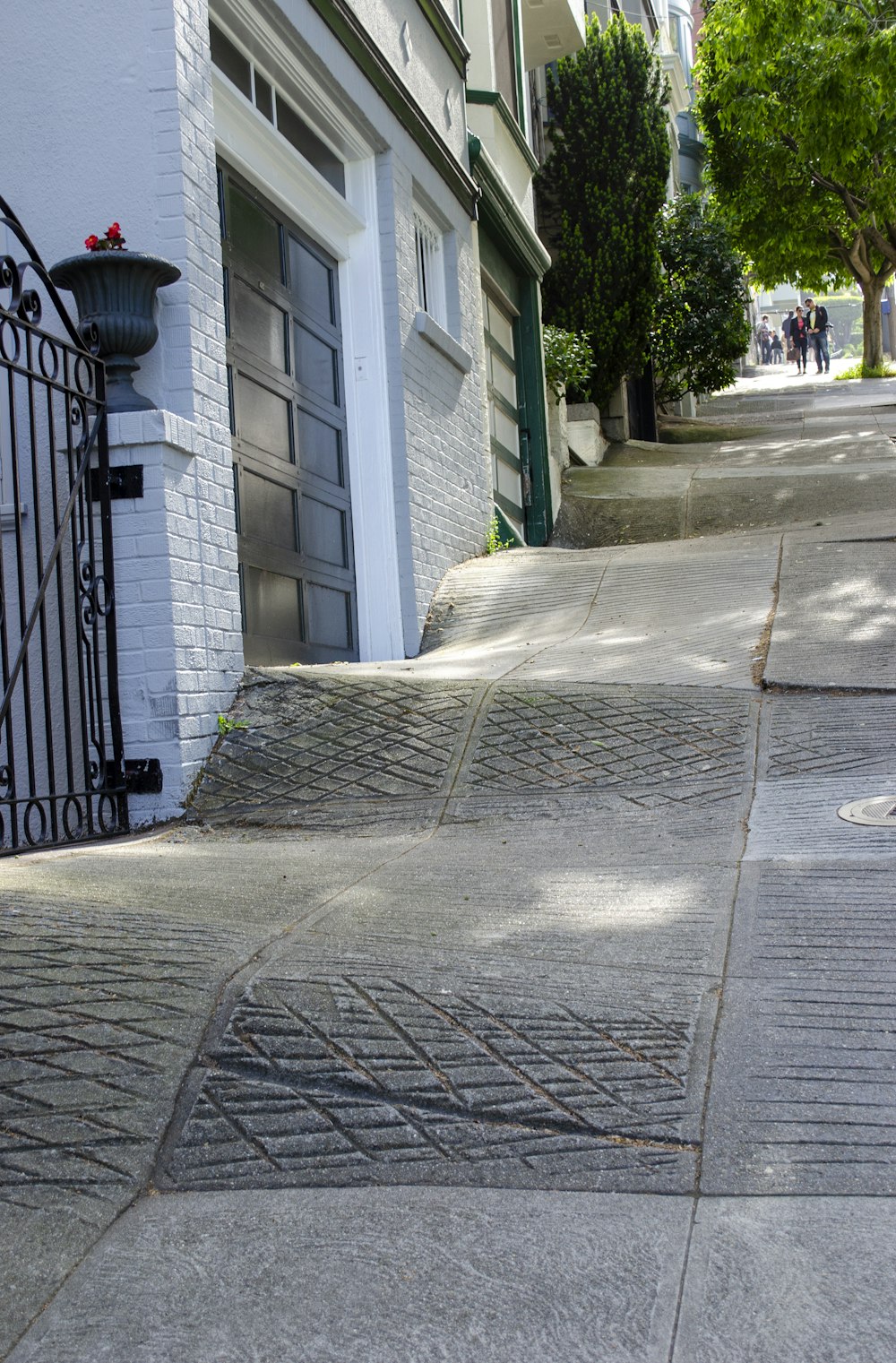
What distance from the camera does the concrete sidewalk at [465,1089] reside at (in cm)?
182

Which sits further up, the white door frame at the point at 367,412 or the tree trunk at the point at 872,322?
the tree trunk at the point at 872,322

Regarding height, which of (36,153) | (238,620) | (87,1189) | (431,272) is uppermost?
(431,272)

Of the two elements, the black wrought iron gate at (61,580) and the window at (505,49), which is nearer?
the black wrought iron gate at (61,580)

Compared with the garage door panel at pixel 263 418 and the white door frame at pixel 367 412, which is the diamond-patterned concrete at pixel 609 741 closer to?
the garage door panel at pixel 263 418

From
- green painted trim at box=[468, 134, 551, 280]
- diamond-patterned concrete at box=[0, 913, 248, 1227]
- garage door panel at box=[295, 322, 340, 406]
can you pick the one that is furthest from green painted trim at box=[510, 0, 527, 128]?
diamond-patterned concrete at box=[0, 913, 248, 1227]

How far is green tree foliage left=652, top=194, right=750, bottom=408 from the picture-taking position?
21141 mm

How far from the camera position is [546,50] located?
16.3m

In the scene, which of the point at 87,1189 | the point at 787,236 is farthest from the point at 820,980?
the point at 787,236

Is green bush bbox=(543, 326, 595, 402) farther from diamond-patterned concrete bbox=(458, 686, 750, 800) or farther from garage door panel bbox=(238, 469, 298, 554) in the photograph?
diamond-patterned concrete bbox=(458, 686, 750, 800)

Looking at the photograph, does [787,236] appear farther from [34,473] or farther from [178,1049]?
[178,1049]

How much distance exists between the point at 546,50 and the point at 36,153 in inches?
494

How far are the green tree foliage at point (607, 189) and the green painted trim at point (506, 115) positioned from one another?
11.5 ft

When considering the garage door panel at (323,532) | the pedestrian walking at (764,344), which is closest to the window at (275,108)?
the garage door panel at (323,532)

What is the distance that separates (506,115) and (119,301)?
810cm
